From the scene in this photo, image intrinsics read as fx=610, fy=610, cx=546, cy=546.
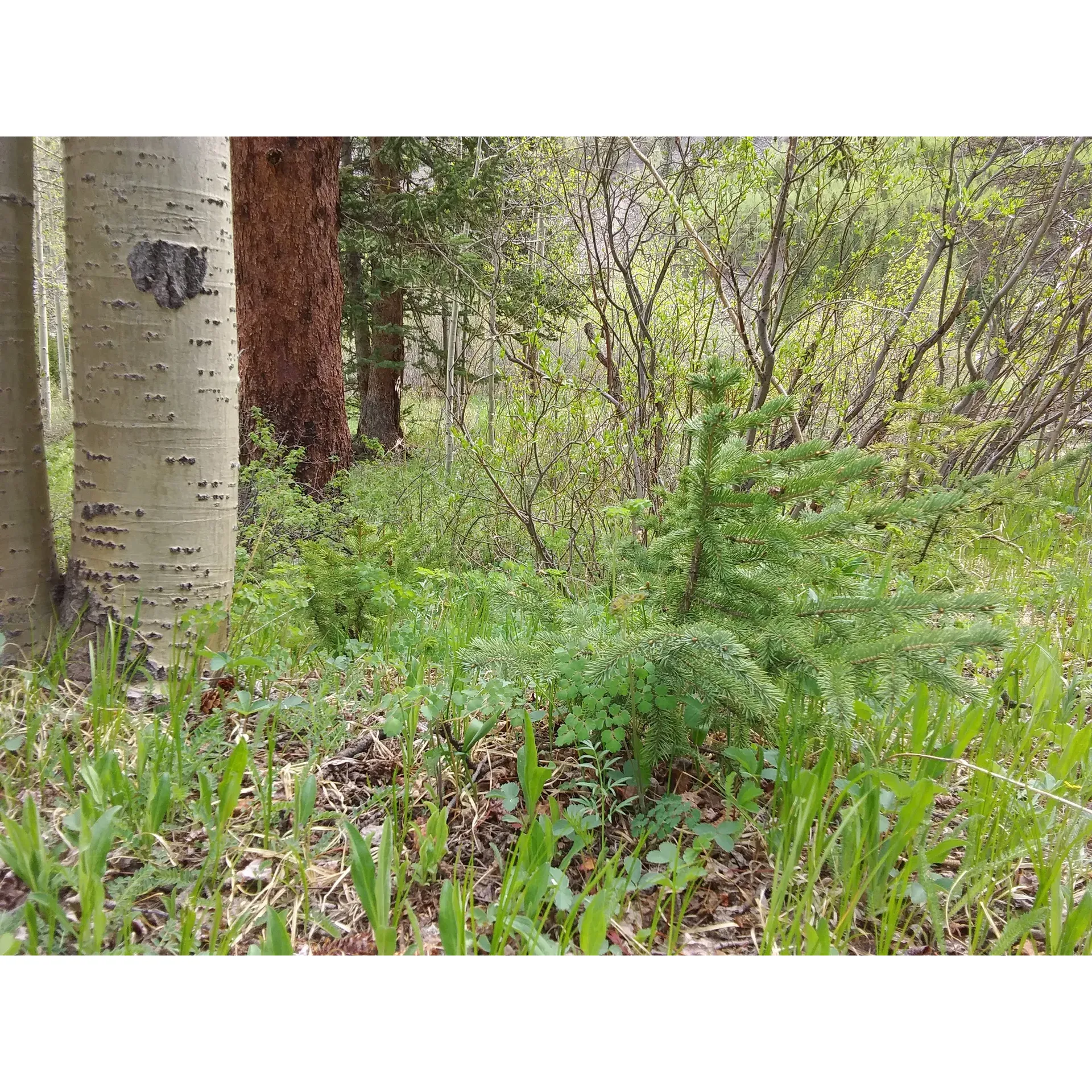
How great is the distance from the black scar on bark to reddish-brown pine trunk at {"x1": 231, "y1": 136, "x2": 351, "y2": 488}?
2728mm

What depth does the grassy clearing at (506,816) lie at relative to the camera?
1.04 metres

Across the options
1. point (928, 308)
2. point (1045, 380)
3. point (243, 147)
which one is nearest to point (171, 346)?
point (243, 147)

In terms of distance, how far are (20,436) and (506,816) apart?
5.76 feet

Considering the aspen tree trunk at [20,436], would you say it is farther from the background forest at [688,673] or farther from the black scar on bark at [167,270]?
the black scar on bark at [167,270]

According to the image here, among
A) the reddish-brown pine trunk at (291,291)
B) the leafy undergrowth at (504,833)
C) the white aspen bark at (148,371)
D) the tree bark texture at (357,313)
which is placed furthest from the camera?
the tree bark texture at (357,313)

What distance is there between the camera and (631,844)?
4.11ft

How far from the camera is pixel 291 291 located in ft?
14.3

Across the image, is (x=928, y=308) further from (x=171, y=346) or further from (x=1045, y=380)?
(x=171, y=346)

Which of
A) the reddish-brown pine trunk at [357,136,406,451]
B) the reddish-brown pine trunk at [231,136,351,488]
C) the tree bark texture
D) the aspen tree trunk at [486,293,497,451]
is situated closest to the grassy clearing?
the aspen tree trunk at [486,293,497,451]

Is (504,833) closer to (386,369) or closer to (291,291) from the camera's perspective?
(291,291)

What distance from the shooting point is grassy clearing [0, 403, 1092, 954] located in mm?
1040

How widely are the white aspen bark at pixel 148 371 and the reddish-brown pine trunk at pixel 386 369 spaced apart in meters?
4.38

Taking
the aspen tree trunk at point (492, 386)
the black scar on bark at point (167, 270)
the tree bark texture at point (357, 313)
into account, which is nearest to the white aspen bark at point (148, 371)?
the black scar on bark at point (167, 270)

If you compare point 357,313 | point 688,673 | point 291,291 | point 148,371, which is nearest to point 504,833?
point 688,673
